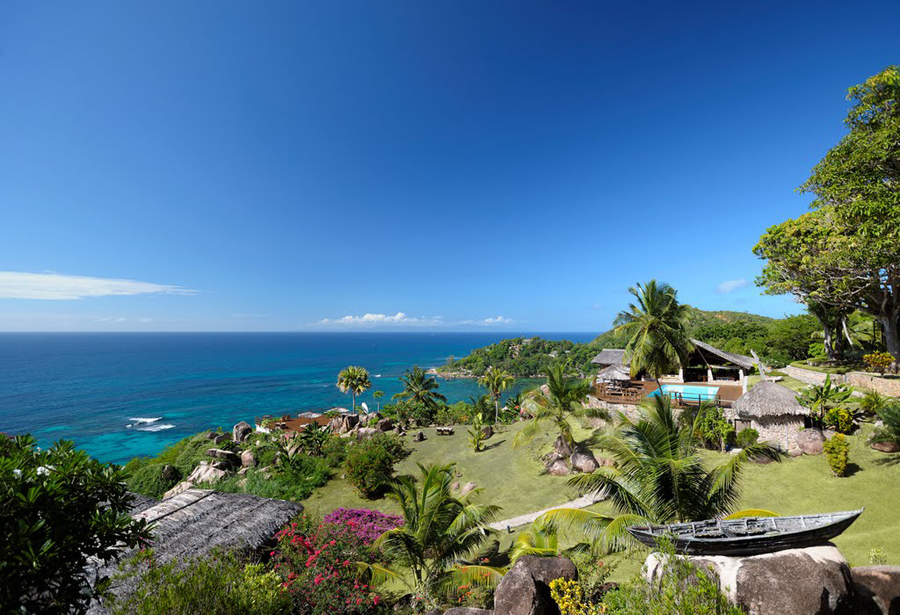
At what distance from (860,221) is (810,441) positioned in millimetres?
11761

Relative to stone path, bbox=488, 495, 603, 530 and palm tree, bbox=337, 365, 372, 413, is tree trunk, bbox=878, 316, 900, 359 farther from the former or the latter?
palm tree, bbox=337, 365, 372, 413

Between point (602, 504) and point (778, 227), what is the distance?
22413 millimetres

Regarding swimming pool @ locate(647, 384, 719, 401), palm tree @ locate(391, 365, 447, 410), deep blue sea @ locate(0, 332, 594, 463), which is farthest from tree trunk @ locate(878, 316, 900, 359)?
deep blue sea @ locate(0, 332, 594, 463)

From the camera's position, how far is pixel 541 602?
766 centimetres

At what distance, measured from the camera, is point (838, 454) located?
1397cm

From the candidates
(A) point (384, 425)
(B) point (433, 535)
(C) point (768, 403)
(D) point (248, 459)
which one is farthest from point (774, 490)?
(D) point (248, 459)

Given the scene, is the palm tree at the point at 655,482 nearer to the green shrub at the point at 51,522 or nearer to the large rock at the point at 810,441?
the large rock at the point at 810,441

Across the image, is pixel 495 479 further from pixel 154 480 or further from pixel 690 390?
pixel 154 480

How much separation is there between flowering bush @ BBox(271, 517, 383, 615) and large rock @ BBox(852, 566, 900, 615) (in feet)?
35.8

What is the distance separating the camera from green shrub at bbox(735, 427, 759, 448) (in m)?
17.4

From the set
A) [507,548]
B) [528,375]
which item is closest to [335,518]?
[507,548]

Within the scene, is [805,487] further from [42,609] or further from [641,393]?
[42,609]

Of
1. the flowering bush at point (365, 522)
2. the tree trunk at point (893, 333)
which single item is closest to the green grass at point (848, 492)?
the tree trunk at point (893, 333)

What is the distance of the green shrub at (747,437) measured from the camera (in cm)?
1738
